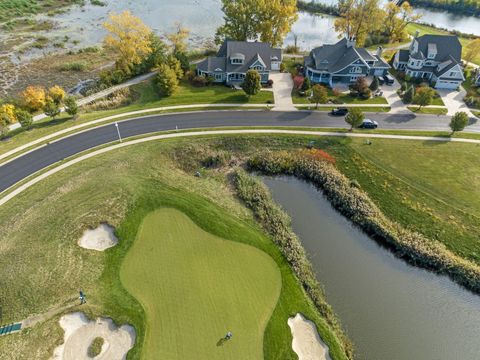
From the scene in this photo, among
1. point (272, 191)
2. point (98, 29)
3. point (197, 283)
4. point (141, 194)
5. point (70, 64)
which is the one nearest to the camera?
point (197, 283)

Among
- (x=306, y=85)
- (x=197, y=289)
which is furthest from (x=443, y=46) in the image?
(x=197, y=289)

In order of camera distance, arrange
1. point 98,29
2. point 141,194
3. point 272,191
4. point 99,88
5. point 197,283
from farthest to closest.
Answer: point 98,29
point 99,88
point 272,191
point 141,194
point 197,283

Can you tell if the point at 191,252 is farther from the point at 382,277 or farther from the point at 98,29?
the point at 98,29

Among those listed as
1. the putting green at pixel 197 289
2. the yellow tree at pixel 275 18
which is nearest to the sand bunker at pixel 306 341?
the putting green at pixel 197 289

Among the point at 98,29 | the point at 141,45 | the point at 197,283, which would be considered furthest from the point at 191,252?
the point at 98,29

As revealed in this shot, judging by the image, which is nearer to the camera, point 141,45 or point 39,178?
point 39,178
